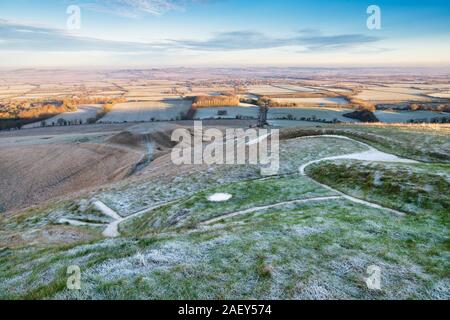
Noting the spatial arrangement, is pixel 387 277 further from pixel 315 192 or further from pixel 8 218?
pixel 8 218

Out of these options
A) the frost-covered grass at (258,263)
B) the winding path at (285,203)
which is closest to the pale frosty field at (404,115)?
the winding path at (285,203)

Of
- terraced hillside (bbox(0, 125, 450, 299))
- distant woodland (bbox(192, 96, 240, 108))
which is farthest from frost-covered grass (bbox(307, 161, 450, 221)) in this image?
distant woodland (bbox(192, 96, 240, 108))

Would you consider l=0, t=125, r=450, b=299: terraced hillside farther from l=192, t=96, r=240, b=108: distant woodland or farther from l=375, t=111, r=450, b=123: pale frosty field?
l=192, t=96, r=240, b=108: distant woodland

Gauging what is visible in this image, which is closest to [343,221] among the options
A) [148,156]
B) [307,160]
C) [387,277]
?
[387,277]

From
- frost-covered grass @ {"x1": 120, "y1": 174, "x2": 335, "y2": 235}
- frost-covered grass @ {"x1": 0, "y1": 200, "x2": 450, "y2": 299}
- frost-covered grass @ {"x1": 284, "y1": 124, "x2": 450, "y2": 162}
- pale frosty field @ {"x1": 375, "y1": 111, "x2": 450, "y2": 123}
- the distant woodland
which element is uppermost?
the distant woodland

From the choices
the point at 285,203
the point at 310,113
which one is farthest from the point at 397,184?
the point at 310,113

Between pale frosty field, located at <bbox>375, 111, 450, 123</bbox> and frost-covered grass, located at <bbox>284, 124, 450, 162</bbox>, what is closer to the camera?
frost-covered grass, located at <bbox>284, 124, 450, 162</bbox>

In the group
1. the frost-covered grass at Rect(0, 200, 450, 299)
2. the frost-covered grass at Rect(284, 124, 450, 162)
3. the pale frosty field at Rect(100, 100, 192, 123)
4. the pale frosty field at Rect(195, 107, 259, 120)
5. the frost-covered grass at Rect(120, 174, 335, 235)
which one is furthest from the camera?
the pale frosty field at Rect(100, 100, 192, 123)

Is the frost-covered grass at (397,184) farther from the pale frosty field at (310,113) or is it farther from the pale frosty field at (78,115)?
the pale frosty field at (78,115)
